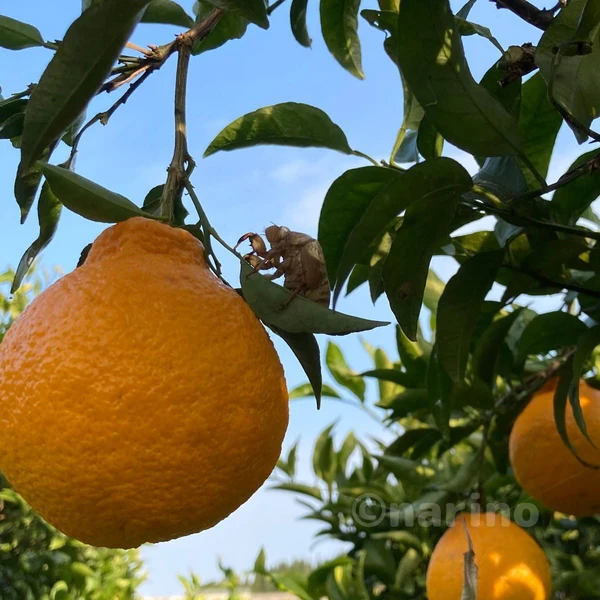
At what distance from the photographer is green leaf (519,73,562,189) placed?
3.10 ft

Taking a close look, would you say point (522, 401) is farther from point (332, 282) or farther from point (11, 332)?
point (11, 332)

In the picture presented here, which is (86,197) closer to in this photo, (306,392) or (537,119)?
(537,119)

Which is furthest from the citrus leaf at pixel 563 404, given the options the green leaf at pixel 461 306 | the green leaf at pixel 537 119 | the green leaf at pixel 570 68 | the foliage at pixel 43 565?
the foliage at pixel 43 565

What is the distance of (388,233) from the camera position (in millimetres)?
981

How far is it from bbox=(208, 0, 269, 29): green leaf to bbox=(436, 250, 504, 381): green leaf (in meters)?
0.41

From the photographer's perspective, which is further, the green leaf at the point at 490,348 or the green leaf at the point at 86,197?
the green leaf at the point at 490,348

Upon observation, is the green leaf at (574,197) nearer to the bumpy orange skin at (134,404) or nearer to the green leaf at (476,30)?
the green leaf at (476,30)

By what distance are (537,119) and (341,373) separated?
110 cm

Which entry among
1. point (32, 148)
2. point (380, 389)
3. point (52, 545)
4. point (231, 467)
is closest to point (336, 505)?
point (380, 389)

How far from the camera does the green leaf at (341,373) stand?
1928 millimetres

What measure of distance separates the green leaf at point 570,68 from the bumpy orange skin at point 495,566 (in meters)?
0.65

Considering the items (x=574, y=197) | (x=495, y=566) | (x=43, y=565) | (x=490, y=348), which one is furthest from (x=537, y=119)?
(x=43, y=565)

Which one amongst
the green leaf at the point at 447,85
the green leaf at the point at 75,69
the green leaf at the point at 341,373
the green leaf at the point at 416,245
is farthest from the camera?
the green leaf at the point at 341,373
